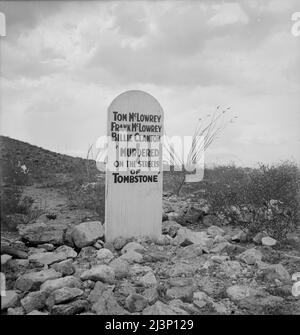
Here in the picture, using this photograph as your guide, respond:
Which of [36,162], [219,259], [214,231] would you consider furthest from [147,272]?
[36,162]

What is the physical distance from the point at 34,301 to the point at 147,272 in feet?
4.54

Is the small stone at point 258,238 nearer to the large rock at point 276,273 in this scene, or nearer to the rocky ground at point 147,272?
the rocky ground at point 147,272

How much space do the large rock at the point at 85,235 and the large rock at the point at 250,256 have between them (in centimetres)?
182

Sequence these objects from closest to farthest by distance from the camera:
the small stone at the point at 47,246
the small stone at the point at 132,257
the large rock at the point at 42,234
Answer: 1. the small stone at the point at 132,257
2. the small stone at the point at 47,246
3. the large rock at the point at 42,234

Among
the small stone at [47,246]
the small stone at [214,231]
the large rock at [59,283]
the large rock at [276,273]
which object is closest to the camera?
the large rock at [59,283]

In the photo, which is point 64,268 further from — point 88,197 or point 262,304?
point 88,197

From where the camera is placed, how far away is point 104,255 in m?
5.70

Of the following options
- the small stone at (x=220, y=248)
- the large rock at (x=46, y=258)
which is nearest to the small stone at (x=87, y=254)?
the large rock at (x=46, y=258)

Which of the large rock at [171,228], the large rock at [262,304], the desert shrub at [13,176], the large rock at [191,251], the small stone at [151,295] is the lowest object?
the large rock at [262,304]

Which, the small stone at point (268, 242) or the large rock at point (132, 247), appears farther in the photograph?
the small stone at point (268, 242)

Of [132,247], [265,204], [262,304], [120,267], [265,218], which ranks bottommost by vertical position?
[262,304]

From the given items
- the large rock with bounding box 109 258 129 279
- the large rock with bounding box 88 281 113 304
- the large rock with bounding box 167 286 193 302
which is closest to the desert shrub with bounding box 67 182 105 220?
the large rock with bounding box 109 258 129 279

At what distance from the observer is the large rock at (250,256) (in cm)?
563

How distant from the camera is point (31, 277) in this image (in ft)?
15.4
